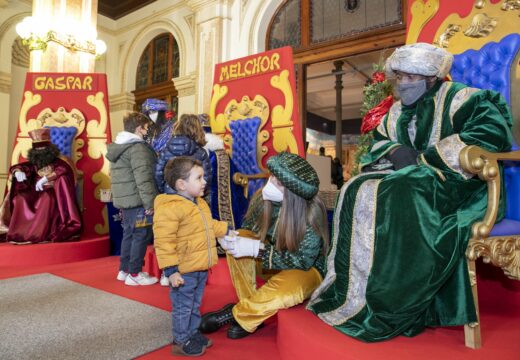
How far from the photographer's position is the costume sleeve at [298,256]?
1892 millimetres

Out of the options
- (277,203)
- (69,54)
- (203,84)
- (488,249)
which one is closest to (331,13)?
(203,84)

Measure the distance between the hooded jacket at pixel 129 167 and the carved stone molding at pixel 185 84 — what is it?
498 centimetres

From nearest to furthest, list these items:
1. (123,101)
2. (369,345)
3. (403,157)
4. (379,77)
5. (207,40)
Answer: (369,345), (403,157), (379,77), (207,40), (123,101)

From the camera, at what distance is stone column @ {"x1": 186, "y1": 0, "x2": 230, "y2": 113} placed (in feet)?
23.1

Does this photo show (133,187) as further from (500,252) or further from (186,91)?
(186,91)

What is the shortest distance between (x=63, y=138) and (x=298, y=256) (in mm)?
4287

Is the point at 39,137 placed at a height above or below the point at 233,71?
below

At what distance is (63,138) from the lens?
4977mm

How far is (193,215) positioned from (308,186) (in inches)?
23.3

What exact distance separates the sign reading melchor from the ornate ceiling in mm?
6026

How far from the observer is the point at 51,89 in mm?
5246

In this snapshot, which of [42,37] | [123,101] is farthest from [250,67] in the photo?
[123,101]

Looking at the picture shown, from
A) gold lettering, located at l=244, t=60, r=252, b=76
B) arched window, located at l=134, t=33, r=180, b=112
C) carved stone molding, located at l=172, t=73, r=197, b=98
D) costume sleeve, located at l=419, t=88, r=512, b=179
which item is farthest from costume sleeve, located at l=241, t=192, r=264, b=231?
arched window, located at l=134, t=33, r=180, b=112

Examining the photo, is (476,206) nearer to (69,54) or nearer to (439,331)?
(439,331)
